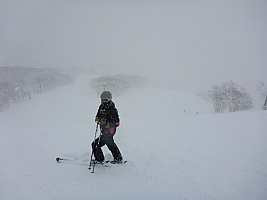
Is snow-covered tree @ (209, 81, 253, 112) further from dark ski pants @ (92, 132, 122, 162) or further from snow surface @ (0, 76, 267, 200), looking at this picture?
dark ski pants @ (92, 132, 122, 162)

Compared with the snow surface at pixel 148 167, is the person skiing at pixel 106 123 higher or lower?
higher

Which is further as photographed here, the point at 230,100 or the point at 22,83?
the point at 22,83

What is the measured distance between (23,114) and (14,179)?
58.7m

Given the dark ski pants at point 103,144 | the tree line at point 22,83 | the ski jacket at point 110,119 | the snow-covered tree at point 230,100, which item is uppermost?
the tree line at point 22,83

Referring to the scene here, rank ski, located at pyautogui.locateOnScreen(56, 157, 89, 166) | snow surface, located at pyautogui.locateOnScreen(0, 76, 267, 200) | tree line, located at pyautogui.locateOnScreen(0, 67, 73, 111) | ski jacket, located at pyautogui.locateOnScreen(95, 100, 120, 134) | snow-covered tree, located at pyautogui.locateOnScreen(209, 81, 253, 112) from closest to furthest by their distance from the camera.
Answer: snow surface, located at pyautogui.locateOnScreen(0, 76, 267, 200)
ski jacket, located at pyautogui.locateOnScreen(95, 100, 120, 134)
ski, located at pyautogui.locateOnScreen(56, 157, 89, 166)
snow-covered tree, located at pyautogui.locateOnScreen(209, 81, 253, 112)
tree line, located at pyautogui.locateOnScreen(0, 67, 73, 111)

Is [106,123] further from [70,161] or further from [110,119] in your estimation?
[70,161]

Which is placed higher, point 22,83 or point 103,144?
point 22,83

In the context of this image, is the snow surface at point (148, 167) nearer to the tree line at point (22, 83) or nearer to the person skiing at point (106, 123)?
A: the person skiing at point (106, 123)

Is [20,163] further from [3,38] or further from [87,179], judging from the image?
[3,38]

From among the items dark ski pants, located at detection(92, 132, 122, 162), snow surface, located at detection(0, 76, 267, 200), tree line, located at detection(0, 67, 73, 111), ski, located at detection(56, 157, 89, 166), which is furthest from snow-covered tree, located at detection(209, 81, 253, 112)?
tree line, located at detection(0, 67, 73, 111)

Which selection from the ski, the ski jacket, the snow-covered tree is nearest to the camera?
the ski jacket

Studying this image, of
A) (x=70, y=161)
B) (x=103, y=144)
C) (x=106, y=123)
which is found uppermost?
(x=106, y=123)

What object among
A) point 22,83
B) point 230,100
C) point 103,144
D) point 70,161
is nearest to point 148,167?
point 103,144

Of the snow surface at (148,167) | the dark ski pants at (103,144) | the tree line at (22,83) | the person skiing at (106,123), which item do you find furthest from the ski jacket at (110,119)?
the tree line at (22,83)
